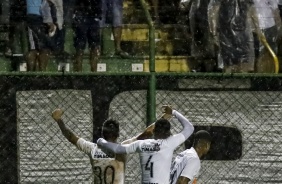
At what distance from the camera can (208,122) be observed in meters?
12.9

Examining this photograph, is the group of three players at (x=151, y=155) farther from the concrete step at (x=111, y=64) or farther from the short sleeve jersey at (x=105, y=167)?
the concrete step at (x=111, y=64)

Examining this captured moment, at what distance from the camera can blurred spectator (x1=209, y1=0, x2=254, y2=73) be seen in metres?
13.1

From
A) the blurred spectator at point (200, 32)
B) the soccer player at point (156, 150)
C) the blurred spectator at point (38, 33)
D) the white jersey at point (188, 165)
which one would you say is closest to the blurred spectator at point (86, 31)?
the blurred spectator at point (38, 33)

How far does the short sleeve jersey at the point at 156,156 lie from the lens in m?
11.2

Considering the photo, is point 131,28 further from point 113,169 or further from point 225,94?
point 113,169

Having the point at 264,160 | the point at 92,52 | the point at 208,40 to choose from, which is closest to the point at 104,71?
the point at 92,52

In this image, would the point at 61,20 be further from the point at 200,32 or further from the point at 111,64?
the point at 200,32

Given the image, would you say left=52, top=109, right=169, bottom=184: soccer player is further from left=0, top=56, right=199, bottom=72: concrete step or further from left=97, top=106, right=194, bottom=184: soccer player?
left=0, top=56, right=199, bottom=72: concrete step

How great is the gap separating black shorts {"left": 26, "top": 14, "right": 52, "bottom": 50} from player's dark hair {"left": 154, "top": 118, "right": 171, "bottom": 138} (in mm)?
2231

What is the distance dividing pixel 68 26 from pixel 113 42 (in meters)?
0.62

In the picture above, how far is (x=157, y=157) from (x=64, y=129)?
1.11m

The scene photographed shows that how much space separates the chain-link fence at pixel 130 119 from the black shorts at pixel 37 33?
492 mm

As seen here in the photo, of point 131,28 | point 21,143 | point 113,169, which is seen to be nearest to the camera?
point 113,169

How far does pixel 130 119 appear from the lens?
12.8 m
